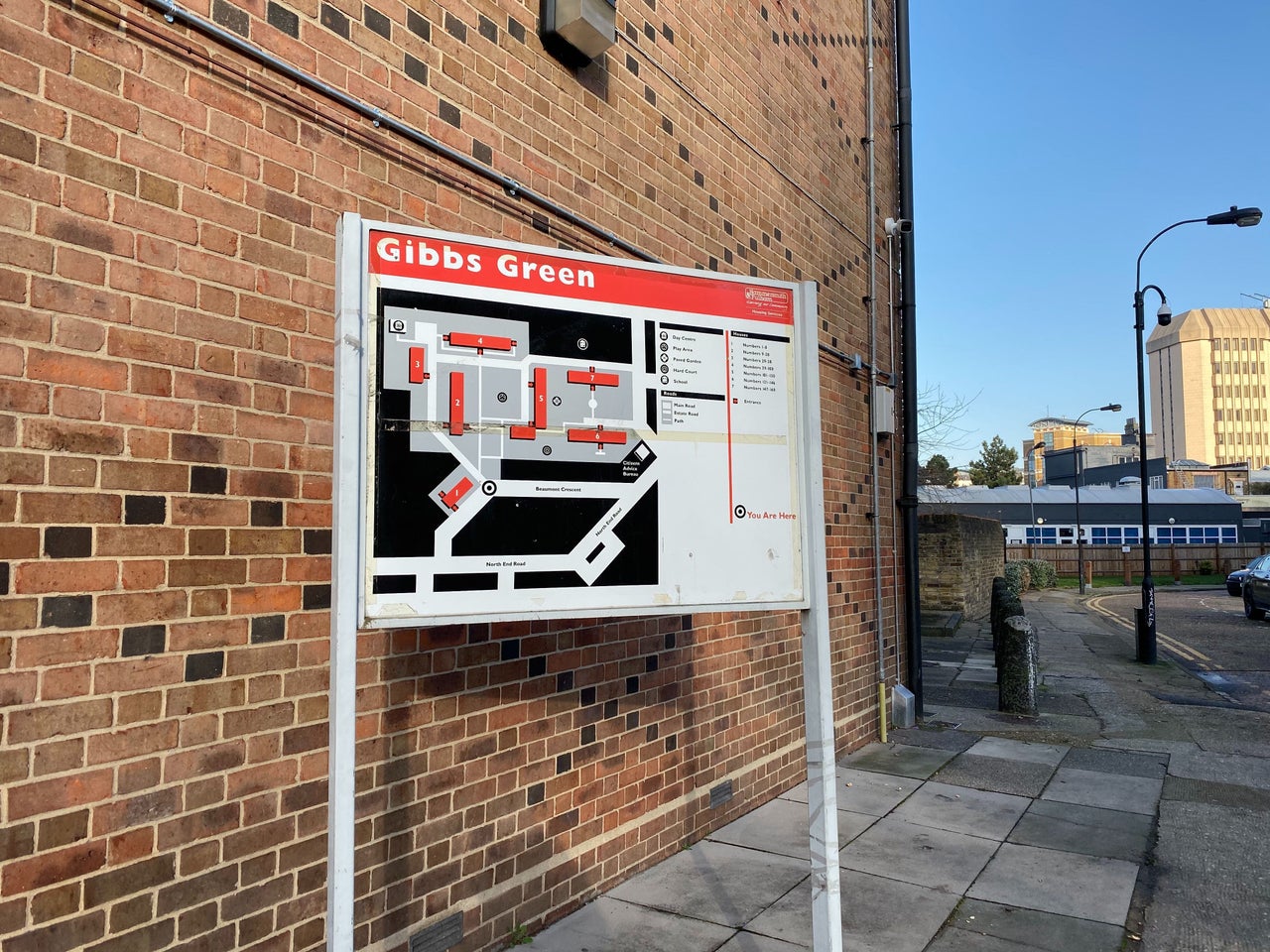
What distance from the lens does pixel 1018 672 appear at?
966 centimetres

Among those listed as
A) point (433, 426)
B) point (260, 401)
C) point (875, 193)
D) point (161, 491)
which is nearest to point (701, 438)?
point (433, 426)

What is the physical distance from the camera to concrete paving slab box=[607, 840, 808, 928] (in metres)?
4.29

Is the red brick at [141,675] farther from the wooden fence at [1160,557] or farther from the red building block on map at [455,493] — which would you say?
the wooden fence at [1160,557]

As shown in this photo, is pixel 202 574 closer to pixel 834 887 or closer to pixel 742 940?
pixel 834 887

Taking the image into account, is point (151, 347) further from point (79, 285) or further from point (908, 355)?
point (908, 355)

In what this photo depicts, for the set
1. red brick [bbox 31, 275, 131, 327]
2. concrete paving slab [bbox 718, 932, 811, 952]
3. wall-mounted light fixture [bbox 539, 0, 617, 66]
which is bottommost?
concrete paving slab [bbox 718, 932, 811, 952]

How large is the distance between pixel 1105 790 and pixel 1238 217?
1150cm

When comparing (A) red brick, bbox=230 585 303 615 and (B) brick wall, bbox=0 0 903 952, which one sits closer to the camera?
(B) brick wall, bbox=0 0 903 952

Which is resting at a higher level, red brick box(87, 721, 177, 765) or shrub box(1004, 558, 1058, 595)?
red brick box(87, 721, 177, 765)

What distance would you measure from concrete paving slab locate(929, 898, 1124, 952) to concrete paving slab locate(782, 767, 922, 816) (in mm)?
1618

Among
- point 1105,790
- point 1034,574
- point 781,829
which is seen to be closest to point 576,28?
point 781,829

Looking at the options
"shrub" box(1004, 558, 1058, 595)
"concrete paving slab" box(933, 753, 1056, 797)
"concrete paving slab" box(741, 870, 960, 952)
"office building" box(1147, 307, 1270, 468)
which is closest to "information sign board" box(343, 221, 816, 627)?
"concrete paving slab" box(741, 870, 960, 952)

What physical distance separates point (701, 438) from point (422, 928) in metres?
2.25

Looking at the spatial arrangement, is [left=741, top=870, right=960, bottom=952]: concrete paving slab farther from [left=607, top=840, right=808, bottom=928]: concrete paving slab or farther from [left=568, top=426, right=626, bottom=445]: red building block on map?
[left=568, top=426, right=626, bottom=445]: red building block on map
